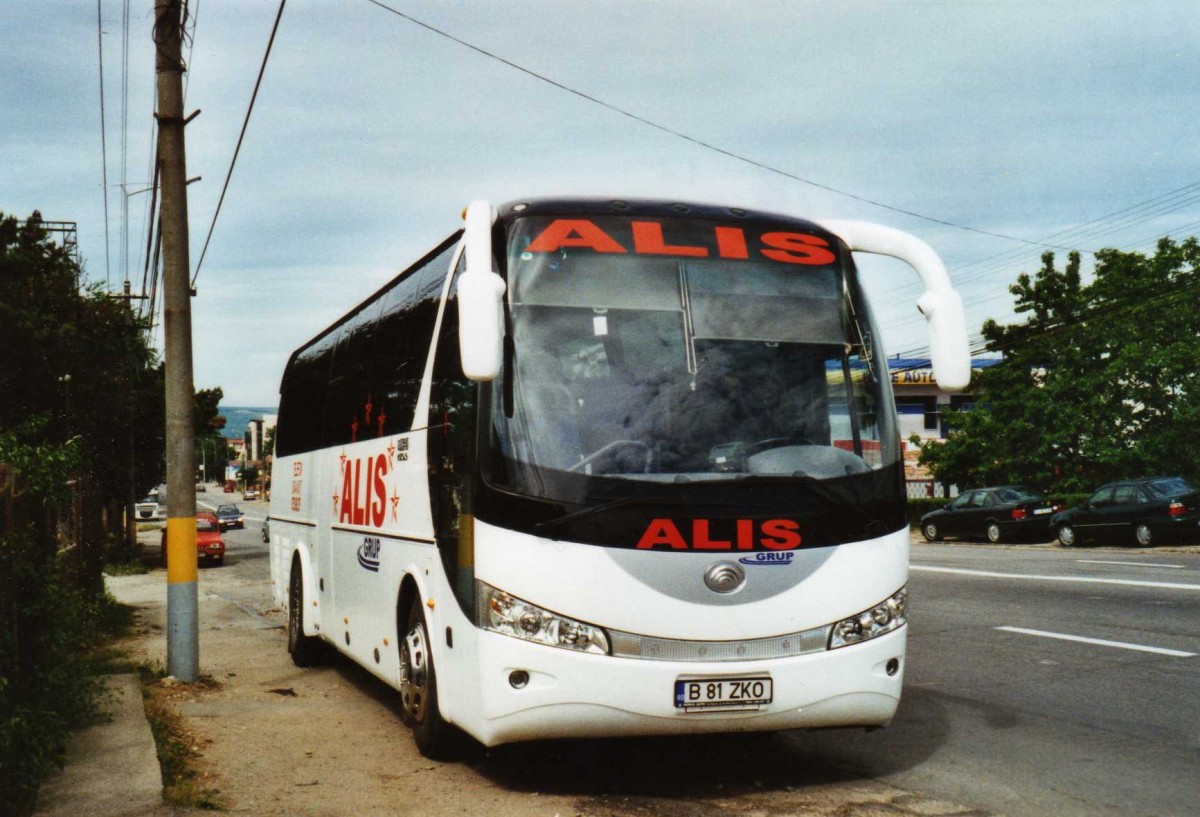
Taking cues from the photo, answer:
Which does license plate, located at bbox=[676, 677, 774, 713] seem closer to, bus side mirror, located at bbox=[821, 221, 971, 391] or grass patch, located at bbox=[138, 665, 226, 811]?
bus side mirror, located at bbox=[821, 221, 971, 391]

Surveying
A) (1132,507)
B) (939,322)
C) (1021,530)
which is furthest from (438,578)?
(1021,530)

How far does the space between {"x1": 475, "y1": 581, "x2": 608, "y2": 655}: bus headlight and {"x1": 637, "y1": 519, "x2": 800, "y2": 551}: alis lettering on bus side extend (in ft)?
1.49

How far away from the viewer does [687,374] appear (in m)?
5.89

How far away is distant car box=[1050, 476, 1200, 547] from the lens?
25516 mm

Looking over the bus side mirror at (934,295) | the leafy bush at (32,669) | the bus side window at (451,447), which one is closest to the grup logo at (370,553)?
the bus side window at (451,447)

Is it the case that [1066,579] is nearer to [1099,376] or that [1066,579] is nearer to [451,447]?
[451,447]

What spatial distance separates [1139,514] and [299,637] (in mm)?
20609

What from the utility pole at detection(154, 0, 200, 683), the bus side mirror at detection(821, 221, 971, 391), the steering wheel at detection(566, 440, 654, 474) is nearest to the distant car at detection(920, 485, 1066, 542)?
the utility pole at detection(154, 0, 200, 683)

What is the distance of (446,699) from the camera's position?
6367 mm

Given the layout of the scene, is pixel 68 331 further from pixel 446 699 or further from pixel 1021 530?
pixel 1021 530

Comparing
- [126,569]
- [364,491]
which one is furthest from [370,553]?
[126,569]

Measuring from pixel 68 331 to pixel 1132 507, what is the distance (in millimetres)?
22032

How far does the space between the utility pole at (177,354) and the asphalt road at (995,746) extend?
4.19 m

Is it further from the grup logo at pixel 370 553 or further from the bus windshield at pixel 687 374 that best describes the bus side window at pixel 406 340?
the bus windshield at pixel 687 374
